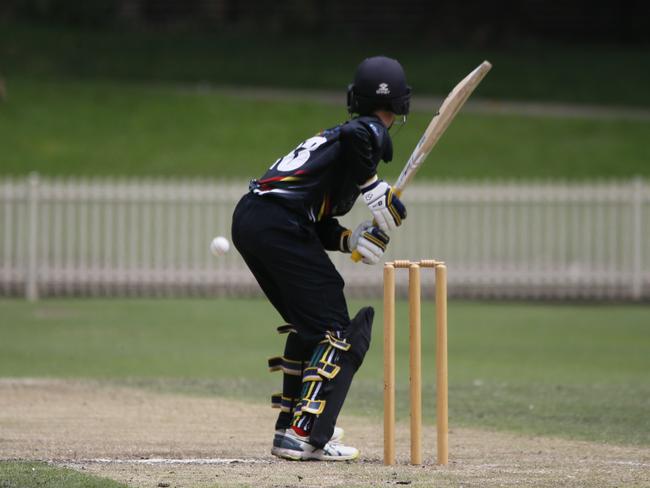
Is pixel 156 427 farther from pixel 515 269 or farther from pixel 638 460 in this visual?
pixel 515 269

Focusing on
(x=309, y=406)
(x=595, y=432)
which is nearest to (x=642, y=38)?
(x=595, y=432)

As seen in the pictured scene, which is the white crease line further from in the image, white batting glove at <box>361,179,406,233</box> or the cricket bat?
white batting glove at <box>361,179,406,233</box>

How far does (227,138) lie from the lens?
22.3 m

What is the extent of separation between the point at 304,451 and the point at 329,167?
1.41 meters

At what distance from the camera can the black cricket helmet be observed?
6.38 meters

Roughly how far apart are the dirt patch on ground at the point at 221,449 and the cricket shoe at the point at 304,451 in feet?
0.22

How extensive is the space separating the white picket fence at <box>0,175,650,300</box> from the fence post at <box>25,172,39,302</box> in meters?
0.02

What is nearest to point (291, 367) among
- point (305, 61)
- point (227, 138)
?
point (227, 138)

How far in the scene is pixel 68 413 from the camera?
27.7 feet

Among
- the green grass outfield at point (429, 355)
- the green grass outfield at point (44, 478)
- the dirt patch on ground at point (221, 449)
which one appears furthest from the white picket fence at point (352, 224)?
the green grass outfield at point (44, 478)

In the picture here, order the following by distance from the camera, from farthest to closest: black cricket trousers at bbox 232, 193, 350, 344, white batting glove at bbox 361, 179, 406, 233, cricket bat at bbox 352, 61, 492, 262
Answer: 1. cricket bat at bbox 352, 61, 492, 262
2. black cricket trousers at bbox 232, 193, 350, 344
3. white batting glove at bbox 361, 179, 406, 233

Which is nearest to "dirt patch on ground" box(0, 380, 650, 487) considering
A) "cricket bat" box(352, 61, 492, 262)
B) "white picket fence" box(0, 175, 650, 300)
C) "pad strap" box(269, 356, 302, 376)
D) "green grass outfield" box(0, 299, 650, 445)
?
"pad strap" box(269, 356, 302, 376)

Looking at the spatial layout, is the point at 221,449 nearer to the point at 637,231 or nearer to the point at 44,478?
the point at 44,478

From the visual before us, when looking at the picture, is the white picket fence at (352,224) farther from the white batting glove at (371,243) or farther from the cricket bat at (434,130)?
the white batting glove at (371,243)
